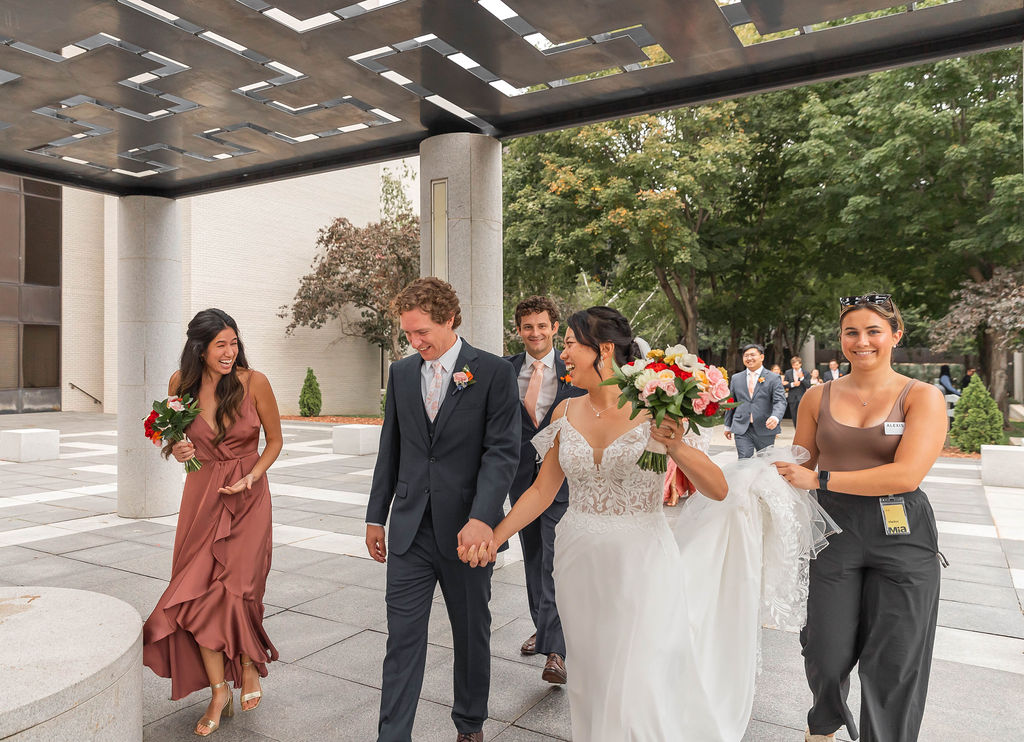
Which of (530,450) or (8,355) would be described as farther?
(8,355)

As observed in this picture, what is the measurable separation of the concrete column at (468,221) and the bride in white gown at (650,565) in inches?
125

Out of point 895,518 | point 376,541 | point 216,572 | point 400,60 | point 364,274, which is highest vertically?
point 364,274

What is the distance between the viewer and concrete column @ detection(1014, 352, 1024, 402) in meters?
43.2

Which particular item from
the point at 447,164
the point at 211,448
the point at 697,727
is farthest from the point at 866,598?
the point at 447,164

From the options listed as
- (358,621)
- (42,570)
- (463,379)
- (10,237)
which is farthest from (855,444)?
(10,237)

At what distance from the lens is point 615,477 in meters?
3.12

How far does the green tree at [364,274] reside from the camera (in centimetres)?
2542

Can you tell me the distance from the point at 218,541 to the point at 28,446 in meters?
13.4

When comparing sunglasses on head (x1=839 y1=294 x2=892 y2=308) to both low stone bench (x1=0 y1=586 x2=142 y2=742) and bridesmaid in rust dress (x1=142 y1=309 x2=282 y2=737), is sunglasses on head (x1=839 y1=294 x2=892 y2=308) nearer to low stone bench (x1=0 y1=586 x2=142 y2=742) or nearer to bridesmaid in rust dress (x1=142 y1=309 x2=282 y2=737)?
bridesmaid in rust dress (x1=142 y1=309 x2=282 y2=737)

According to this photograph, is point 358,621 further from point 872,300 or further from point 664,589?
point 872,300

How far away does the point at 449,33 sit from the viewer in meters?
4.80

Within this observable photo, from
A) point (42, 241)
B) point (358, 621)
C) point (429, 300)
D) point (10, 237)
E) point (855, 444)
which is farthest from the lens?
point (42, 241)

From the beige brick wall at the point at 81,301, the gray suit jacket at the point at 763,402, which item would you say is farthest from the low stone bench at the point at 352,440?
the beige brick wall at the point at 81,301

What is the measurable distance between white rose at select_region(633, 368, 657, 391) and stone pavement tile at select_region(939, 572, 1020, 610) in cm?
451
